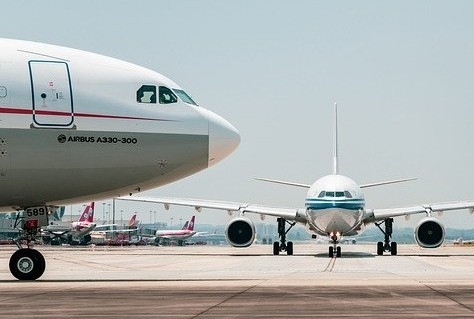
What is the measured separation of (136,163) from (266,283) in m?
4.17

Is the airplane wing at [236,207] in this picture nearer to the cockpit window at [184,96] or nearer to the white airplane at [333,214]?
the white airplane at [333,214]

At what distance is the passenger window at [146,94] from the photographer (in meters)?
20.3

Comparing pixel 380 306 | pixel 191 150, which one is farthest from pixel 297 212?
pixel 380 306

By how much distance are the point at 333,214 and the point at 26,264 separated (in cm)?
2211

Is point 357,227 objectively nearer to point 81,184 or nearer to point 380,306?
point 81,184

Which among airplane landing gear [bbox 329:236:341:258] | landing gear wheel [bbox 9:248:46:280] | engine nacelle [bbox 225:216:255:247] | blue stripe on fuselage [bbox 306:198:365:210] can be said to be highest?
blue stripe on fuselage [bbox 306:198:365:210]

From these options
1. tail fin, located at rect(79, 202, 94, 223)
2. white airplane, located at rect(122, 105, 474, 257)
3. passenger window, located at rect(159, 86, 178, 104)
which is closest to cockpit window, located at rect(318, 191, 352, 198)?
white airplane, located at rect(122, 105, 474, 257)

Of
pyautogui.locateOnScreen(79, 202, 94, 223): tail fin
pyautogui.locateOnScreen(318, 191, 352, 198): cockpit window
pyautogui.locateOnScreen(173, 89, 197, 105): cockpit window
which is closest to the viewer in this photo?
pyautogui.locateOnScreen(173, 89, 197, 105): cockpit window

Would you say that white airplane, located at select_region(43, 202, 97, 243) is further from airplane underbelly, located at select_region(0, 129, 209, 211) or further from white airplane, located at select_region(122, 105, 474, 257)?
airplane underbelly, located at select_region(0, 129, 209, 211)

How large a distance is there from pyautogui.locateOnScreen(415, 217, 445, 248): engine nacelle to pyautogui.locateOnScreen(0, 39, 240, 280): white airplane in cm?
2346

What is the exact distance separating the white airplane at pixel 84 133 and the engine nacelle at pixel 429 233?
77.0 ft

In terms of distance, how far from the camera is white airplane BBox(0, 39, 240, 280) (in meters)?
19.1

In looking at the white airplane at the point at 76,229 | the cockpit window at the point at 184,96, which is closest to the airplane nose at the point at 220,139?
the cockpit window at the point at 184,96

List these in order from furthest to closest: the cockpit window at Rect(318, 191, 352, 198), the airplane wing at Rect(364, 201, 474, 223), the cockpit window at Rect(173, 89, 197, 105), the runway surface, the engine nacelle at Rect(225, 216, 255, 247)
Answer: the airplane wing at Rect(364, 201, 474, 223) < the engine nacelle at Rect(225, 216, 255, 247) < the cockpit window at Rect(318, 191, 352, 198) < the cockpit window at Rect(173, 89, 197, 105) < the runway surface
